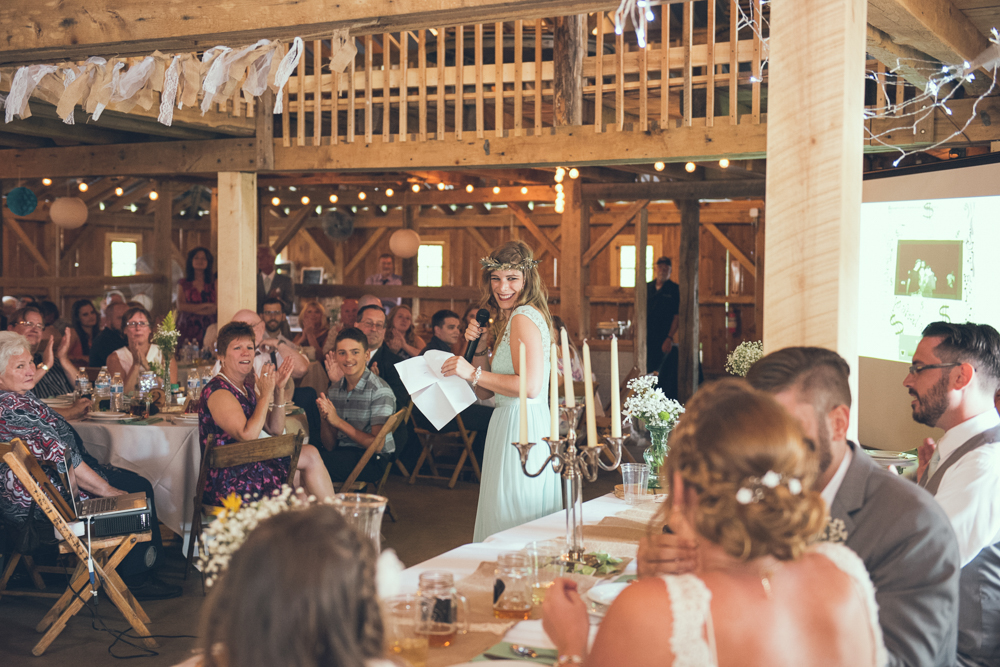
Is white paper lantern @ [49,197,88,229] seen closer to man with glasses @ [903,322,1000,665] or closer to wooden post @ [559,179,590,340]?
wooden post @ [559,179,590,340]

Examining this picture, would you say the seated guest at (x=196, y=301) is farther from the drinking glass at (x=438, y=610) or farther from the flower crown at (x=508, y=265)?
the drinking glass at (x=438, y=610)

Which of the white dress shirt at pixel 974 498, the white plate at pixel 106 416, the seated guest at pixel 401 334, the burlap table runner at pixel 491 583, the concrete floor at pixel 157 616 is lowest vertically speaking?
the concrete floor at pixel 157 616

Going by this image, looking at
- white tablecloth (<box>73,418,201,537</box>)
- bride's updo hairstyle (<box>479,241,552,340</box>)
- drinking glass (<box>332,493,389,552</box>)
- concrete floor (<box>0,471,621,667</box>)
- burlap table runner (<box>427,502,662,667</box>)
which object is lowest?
concrete floor (<box>0,471,621,667</box>)

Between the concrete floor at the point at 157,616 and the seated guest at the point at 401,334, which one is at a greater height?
the seated guest at the point at 401,334

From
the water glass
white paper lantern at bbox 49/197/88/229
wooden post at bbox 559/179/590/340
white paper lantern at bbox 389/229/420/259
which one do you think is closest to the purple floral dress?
the water glass

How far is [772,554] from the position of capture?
1.32 metres

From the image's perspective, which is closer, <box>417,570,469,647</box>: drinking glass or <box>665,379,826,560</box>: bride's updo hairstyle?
<box>665,379,826,560</box>: bride's updo hairstyle

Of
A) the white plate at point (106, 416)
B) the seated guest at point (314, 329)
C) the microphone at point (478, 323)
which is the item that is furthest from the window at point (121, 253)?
the microphone at point (478, 323)

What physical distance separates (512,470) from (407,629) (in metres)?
1.69

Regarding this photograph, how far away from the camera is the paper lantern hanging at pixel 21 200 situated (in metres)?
10.8

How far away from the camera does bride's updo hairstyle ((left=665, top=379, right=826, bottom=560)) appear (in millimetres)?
1278

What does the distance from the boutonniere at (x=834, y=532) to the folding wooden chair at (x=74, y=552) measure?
313 cm

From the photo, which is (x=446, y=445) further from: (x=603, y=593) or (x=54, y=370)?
(x=603, y=593)

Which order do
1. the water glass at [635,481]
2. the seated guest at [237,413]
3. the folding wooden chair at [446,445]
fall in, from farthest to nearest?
1. the folding wooden chair at [446,445]
2. the seated guest at [237,413]
3. the water glass at [635,481]
